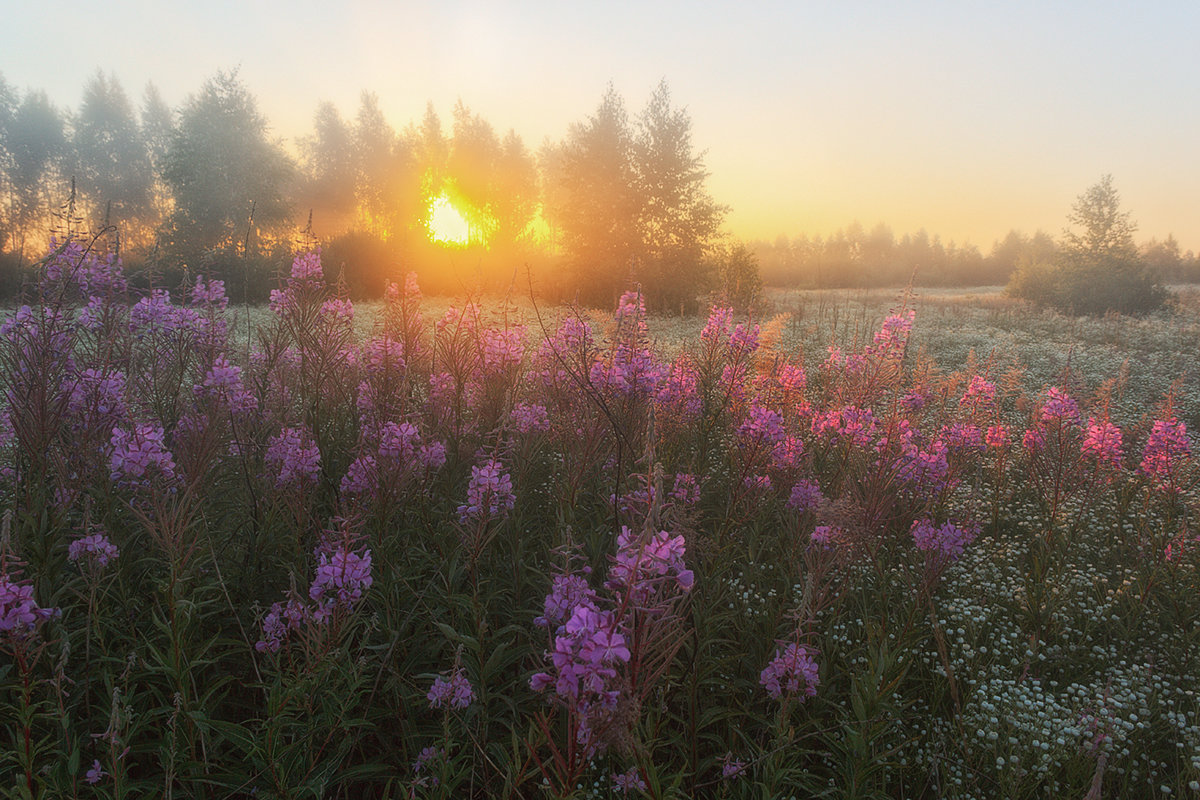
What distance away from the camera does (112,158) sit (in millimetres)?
37062

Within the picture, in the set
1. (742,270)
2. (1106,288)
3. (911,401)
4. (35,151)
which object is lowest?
(911,401)

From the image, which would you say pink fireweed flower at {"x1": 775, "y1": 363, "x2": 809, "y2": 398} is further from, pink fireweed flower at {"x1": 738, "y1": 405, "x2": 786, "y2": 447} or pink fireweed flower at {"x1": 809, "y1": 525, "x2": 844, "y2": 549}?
pink fireweed flower at {"x1": 809, "y1": 525, "x2": 844, "y2": 549}

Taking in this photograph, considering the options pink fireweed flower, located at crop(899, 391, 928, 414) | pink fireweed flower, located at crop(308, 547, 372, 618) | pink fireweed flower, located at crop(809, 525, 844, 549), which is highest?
pink fireweed flower, located at crop(308, 547, 372, 618)

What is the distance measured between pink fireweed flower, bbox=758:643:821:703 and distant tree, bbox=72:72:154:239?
4682cm

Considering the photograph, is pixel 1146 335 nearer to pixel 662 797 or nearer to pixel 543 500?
pixel 543 500

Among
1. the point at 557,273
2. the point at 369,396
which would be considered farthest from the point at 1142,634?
the point at 557,273

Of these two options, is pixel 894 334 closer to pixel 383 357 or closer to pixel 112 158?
pixel 383 357

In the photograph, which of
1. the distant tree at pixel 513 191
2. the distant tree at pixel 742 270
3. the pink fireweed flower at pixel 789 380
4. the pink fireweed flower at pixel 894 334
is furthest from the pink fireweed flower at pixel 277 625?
the distant tree at pixel 513 191

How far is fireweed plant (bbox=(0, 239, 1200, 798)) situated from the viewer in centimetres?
141

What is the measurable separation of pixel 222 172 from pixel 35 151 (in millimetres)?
18665

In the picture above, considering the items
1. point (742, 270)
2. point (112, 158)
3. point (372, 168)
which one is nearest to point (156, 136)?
point (112, 158)

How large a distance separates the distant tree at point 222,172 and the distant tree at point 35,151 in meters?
12.6

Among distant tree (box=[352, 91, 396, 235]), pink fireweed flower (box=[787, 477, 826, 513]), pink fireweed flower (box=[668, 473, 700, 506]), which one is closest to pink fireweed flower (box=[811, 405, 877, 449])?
pink fireweed flower (box=[787, 477, 826, 513])

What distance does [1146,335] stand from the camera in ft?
45.3
